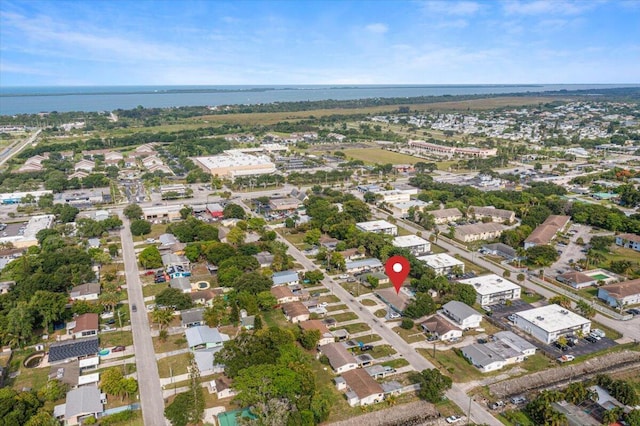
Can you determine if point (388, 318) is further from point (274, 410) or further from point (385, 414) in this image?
point (274, 410)

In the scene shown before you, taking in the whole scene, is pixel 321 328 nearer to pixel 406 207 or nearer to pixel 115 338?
pixel 115 338

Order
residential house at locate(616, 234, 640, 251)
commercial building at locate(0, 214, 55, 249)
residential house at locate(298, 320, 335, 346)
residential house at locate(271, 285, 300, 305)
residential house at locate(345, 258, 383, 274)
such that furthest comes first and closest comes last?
commercial building at locate(0, 214, 55, 249) < residential house at locate(616, 234, 640, 251) < residential house at locate(345, 258, 383, 274) < residential house at locate(271, 285, 300, 305) < residential house at locate(298, 320, 335, 346)

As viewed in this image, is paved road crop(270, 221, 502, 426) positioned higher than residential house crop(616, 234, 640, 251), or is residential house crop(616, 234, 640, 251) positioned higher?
residential house crop(616, 234, 640, 251)

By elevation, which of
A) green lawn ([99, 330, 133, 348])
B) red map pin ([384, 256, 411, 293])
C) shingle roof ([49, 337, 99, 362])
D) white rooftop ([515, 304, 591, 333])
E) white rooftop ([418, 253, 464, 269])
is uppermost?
red map pin ([384, 256, 411, 293])

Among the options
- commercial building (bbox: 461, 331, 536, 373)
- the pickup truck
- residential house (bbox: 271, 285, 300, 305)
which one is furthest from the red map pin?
the pickup truck

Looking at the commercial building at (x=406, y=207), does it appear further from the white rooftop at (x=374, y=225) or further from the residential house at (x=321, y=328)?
the residential house at (x=321, y=328)

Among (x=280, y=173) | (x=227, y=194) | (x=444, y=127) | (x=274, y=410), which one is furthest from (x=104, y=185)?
(x=444, y=127)

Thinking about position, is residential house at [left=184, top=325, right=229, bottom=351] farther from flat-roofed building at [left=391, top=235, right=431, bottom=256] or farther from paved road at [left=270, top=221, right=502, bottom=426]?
flat-roofed building at [left=391, top=235, right=431, bottom=256]
